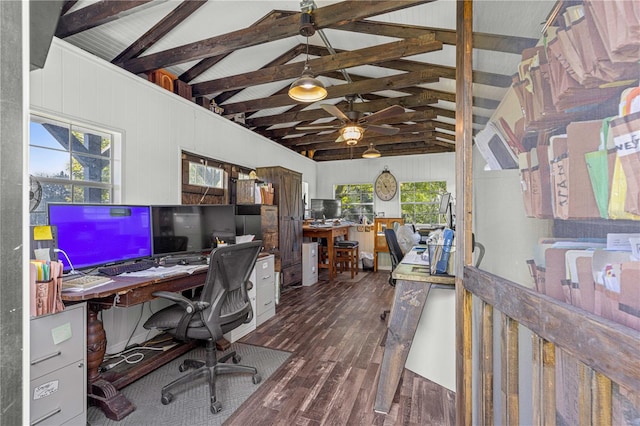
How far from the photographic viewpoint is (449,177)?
22.9 feet

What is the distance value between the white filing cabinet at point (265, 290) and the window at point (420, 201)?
4724mm

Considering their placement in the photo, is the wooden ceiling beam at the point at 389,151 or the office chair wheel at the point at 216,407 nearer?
the office chair wheel at the point at 216,407

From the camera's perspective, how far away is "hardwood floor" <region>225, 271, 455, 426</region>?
5.75ft

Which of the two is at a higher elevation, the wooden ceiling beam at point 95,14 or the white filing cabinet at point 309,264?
the wooden ceiling beam at point 95,14

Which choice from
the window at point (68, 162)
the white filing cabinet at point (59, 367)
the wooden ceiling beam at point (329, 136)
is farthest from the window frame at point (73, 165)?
the wooden ceiling beam at point (329, 136)

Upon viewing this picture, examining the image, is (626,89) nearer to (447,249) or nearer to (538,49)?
(538,49)

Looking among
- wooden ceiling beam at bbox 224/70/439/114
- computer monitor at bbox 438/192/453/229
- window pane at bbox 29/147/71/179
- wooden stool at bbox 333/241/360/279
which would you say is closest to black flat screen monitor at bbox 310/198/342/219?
wooden stool at bbox 333/241/360/279

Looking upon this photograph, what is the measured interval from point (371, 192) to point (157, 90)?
559 centimetres

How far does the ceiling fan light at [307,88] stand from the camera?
9.18 feet

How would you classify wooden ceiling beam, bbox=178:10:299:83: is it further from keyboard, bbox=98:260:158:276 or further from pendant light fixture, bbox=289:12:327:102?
keyboard, bbox=98:260:158:276

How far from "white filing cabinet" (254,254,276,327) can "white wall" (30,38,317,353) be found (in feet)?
A: 3.33

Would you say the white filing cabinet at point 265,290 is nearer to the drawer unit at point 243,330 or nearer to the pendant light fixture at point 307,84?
the drawer unit at point 243,330

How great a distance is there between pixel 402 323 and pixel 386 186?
598cm

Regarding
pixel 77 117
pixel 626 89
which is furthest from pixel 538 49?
pixel 77 117
